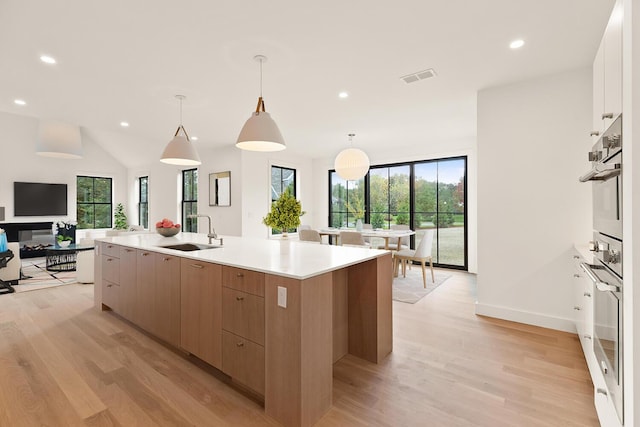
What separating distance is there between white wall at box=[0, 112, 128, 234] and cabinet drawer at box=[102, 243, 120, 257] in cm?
585

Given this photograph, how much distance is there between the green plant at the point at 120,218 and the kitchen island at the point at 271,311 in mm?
A: 7320

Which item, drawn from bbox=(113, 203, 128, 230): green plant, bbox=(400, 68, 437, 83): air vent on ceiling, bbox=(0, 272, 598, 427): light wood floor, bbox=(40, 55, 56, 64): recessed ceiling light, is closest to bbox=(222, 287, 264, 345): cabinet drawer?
bbox=(0, 272, 598, 427): light wood floor

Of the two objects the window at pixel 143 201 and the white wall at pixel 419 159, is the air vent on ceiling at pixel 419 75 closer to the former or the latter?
the white wall at pixel 419 159

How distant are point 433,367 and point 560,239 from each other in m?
1.95

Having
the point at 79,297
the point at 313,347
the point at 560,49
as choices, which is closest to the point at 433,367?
the point at 313,347

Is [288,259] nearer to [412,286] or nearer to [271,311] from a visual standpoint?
[271,311]

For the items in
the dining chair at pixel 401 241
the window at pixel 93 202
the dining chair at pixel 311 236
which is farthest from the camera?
the window at pixel 93 202

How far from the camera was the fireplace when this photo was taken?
7082 millimetres

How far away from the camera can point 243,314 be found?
1937 mm

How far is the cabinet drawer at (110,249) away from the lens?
10.9 feet

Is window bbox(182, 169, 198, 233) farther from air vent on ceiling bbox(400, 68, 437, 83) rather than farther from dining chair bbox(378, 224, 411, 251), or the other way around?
air vent on ceiling bbox(400, 68, 437, 83)

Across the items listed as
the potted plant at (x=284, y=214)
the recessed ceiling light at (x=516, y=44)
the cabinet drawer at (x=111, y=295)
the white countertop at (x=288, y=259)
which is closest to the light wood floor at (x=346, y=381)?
the cabinet drawer at (x=111, y=295)

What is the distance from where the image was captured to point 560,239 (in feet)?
10.0

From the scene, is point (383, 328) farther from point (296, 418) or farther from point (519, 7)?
point (519, 7)
